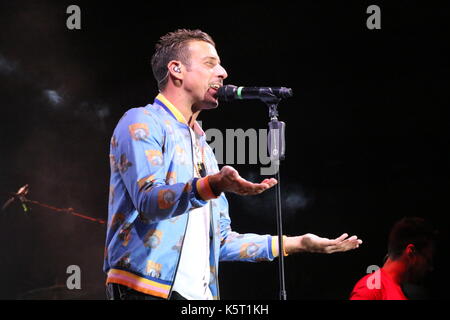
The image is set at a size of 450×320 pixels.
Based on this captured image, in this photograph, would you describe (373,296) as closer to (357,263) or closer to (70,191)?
(357,263)

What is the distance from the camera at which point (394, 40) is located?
3.57 meters

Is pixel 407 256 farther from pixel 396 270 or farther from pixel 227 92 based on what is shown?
pixel 227 92

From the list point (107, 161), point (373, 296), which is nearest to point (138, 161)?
point (373, 296)

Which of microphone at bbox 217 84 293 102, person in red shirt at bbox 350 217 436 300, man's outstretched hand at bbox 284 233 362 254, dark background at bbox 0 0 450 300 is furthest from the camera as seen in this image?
dark background at bbox 0 0 450 300

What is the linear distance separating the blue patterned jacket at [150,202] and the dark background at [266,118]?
6.00 feet

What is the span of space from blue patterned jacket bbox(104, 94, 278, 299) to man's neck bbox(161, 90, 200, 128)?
0.14 metres

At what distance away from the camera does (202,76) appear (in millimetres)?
2072

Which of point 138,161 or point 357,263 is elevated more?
point 138,161

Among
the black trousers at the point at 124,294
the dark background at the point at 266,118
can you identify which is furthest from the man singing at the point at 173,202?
the dark background at the point at 266,118

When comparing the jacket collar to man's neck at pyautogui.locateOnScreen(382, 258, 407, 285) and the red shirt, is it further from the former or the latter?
man's neck at pyautogui.locateOnScreen(382, 258, 407, 285)

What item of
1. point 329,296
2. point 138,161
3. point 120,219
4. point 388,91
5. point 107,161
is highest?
point 388,91

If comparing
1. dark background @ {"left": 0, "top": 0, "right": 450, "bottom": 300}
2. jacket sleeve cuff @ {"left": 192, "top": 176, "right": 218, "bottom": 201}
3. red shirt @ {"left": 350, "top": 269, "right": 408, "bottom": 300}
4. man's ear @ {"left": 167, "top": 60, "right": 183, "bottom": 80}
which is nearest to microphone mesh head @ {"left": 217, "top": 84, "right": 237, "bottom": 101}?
man's ear @ {"left": 167, "top": 60, "right": 183, "bottom": 80}

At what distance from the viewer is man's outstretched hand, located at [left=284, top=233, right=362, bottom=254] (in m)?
1.97

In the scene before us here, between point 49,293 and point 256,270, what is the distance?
Answer: 4.71ft
